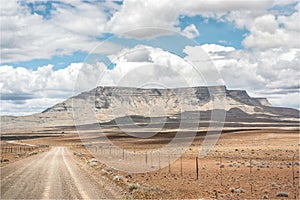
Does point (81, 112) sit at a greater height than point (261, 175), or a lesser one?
greater

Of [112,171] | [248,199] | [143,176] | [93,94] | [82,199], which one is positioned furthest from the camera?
[112,171]

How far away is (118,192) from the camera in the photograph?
839 inches

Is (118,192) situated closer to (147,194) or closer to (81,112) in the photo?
(147,194)

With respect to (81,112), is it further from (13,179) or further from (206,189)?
(206,189)

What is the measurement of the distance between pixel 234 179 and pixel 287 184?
4.09 m

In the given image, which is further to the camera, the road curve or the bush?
the bush

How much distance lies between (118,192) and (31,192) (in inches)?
177

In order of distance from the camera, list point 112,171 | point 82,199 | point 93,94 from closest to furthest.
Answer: point 82,199, point 93,94, point 112,171

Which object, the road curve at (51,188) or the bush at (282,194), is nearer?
the road curve at (51,188)

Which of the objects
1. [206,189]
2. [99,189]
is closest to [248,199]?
[206,189]

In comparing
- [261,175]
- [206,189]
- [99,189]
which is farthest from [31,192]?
[261,175]

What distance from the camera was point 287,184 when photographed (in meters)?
25.4

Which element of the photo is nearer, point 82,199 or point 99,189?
point 82,199

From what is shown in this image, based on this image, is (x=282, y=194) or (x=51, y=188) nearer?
(x=282, y=194)
